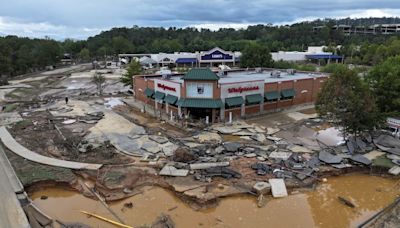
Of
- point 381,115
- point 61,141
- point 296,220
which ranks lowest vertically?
point 296,220

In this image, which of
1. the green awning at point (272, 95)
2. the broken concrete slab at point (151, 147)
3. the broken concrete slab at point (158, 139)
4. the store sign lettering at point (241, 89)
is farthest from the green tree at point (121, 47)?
the broken concrete slab at point (151, 147)

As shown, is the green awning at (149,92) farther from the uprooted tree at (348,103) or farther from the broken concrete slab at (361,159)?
the broken concrete slab at (361,159)

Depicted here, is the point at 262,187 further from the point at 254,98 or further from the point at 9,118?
the point at 9,118

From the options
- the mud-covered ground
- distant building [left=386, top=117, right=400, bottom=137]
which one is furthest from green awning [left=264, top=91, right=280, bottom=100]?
distant building [left=386, top=117, right=400, bottom=137]

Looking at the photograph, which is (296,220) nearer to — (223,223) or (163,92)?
(223,223)

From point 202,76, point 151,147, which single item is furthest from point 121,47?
point 151,147

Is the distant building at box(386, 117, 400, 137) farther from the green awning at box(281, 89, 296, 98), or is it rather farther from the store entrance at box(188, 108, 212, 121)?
the store entrance at box(188, 108, 212, 121)

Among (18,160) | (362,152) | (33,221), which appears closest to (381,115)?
(362,152)
